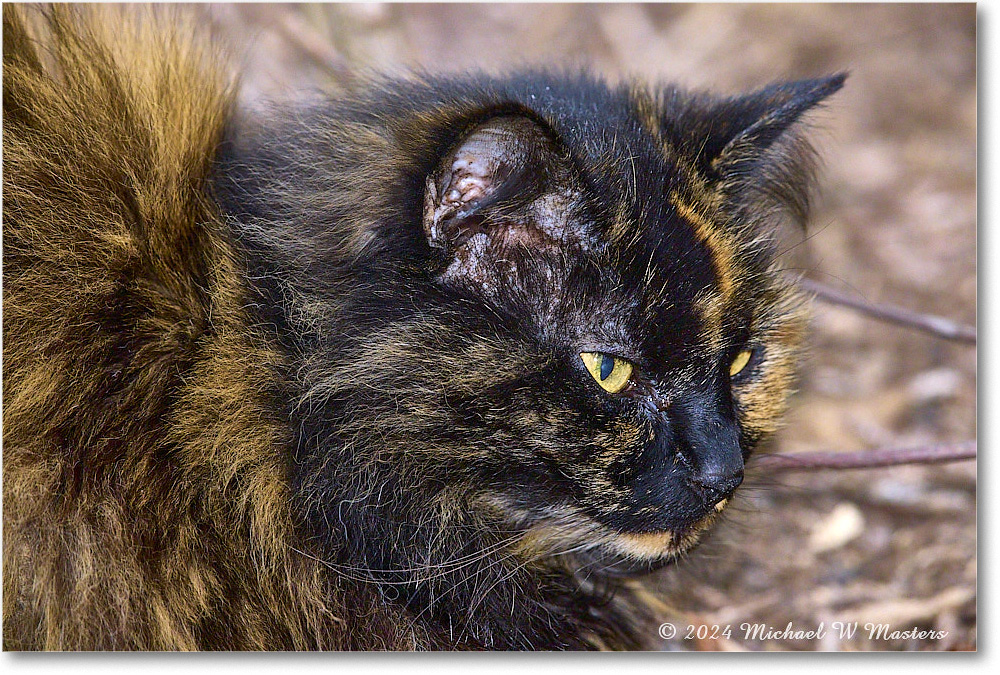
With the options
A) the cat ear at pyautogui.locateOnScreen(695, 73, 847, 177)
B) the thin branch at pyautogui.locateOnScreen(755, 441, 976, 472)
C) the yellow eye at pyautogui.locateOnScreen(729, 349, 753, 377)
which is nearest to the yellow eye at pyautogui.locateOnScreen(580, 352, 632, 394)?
the yellow eye at pyautogui.locateOnScreen(729, 349, 753, 377)

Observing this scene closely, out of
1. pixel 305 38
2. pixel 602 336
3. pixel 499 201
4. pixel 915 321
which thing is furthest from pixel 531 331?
pixel 305 38

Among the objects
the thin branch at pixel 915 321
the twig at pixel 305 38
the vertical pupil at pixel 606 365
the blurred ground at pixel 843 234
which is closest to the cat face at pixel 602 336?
the vertical pupil at pixel 606 365

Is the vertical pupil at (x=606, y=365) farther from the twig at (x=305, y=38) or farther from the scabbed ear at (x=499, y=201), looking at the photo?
the twig at (x=305, y=38)

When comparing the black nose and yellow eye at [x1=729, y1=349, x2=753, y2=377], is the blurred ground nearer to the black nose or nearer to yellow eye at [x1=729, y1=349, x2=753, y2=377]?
yellow eye at [x1=729, y1=349, x2=753, y2=377]

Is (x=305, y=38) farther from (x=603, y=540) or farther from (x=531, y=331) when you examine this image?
(x=603, y=540)

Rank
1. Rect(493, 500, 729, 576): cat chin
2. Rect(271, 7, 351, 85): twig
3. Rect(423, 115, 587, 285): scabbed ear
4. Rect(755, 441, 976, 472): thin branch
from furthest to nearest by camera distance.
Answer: Rect(271, 7, 351, 85): twig
Rect(755, 441, 976, 472): thin branch
Rect(493, 500, 729, 576): cat chin
Rect(423, 115, 587, 285): scabbed ear

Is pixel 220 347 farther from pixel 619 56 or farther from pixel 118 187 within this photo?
pixel 619 56
